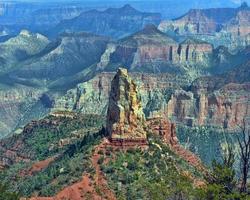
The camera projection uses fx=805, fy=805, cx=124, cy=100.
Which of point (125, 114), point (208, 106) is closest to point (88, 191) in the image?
point (125, 114)

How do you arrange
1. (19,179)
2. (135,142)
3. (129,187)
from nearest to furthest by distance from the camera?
(129,187)
(135,142)
(19,179)

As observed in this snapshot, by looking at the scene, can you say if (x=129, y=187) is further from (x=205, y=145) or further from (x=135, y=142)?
(x=205, y=145)

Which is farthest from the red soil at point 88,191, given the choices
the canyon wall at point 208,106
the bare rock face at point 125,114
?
the canyon wall at point 208,106

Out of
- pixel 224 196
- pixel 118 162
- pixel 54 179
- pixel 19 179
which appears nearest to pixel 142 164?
pixel 118 162

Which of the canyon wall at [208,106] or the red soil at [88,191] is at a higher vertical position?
the canyon wall at [208,106]

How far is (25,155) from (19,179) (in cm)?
2138

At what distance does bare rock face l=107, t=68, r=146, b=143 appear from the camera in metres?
84.3

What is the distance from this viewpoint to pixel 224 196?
53844mm

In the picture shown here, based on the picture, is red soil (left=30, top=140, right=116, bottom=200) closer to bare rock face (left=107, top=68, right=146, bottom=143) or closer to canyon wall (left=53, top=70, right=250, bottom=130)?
bare rock face (left=107, top=68, right=146, bottom=143)

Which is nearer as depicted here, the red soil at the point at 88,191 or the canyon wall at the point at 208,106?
the red soil at the point at 88,191

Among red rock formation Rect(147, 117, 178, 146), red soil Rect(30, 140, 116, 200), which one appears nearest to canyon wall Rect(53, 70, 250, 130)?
red rock formation Rect(147, 117, 178, 146)

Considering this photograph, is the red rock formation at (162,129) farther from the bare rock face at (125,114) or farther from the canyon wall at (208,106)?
the canyon wall at (208,106)

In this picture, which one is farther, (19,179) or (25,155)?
(25,155)

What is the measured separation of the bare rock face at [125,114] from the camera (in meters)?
84.3
